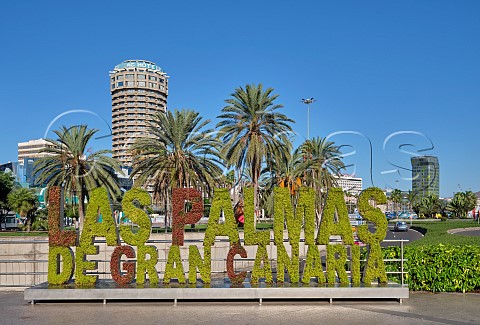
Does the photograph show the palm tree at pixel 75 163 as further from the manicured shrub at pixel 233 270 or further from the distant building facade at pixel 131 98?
the distant building facade at pixel 131 98

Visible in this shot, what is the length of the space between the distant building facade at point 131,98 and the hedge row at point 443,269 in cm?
15397

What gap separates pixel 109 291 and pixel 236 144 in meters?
25.4

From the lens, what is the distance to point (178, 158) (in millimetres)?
37500

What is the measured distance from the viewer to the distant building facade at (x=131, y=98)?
16775 centimetres

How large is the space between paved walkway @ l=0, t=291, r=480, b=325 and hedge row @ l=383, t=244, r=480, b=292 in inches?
30.1

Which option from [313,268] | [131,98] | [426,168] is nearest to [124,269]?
[313,268]

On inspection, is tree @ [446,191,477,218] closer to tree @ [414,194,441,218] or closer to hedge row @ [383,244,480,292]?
tree @ [414,194,441,218]

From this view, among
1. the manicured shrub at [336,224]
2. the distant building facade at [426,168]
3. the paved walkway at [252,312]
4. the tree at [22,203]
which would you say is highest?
the distant building facade at [426,168]

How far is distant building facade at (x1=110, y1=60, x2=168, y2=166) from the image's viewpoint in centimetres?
16775

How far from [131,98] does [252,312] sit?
163 metres

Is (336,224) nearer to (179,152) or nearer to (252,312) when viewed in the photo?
(252,312)

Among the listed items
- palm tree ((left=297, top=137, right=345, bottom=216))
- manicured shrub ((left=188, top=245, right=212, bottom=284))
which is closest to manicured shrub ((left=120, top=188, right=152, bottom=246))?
manicured shrub ((left=188, top=245, right=212, bottom=284))

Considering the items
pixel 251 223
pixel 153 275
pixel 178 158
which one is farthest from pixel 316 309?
pixel 178 158

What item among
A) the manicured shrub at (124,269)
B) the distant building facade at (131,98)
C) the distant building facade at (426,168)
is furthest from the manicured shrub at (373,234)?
the distant building facade at (131,98)
